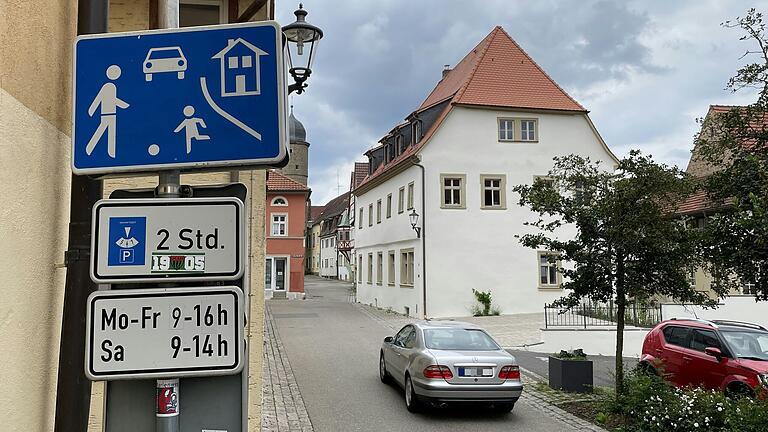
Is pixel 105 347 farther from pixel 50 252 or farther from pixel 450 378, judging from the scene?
pixel 450 378

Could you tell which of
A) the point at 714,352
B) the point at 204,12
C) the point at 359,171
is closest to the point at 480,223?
the point at 714,352

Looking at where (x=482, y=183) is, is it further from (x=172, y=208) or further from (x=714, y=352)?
(x=172, y=208)

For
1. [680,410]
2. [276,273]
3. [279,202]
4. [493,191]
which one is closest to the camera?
[680,410]

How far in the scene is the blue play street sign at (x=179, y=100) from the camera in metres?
2.54

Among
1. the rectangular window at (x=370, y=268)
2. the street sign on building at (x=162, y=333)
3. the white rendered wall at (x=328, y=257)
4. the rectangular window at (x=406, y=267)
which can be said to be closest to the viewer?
the street sign on building at (x=162, y=333)

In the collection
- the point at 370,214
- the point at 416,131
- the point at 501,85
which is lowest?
the point at 370,214

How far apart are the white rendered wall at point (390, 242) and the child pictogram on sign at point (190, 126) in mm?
25350

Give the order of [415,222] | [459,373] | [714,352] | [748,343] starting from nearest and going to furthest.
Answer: [459,373], [714,352], [748,343], [415,222]

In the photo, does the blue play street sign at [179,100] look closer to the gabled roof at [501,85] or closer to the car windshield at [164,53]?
the car windshield at [164,53]

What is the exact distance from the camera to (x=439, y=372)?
10133 millimetres

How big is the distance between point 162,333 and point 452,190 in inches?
1031

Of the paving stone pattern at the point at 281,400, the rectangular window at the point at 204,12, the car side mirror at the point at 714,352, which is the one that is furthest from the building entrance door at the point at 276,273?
the rectangular window at the point at 204,12

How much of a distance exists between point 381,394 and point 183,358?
10433 mm

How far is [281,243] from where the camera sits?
3947 centimetres
